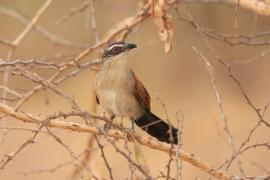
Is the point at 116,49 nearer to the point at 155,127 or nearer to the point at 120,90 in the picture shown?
the point at 120,90

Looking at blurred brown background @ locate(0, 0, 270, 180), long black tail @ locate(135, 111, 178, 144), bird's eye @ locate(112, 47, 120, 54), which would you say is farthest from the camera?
blurred brown background @ locate(0, 0, 270, 180)

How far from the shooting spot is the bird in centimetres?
609

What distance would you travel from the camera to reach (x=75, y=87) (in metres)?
14.5

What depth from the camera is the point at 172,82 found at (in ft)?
50.7

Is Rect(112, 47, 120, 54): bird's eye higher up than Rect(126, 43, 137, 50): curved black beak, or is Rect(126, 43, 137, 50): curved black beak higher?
Rect(112, 47, 120, 54): bird's eye

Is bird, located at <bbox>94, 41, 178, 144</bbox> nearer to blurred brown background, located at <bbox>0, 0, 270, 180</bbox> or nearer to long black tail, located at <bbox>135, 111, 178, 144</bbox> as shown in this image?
long black tail, located at <bbox>135, 111, 178, 144</bbox>

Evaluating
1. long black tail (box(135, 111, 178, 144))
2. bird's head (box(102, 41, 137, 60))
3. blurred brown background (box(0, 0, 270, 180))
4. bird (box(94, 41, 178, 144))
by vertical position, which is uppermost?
blurred brown background (box(0, 0, 270, 180))

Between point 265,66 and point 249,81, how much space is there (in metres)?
0.54

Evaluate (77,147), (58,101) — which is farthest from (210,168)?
A: (58,101)

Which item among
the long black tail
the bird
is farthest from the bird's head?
the long black tail

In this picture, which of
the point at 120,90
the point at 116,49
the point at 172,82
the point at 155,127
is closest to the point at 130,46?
the point at 116,49

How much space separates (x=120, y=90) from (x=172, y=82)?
30.6 ft

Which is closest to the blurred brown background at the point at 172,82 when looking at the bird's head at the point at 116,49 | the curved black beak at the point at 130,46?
the bird's head at the point at 116,49

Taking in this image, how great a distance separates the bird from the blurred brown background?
4.79 metres
